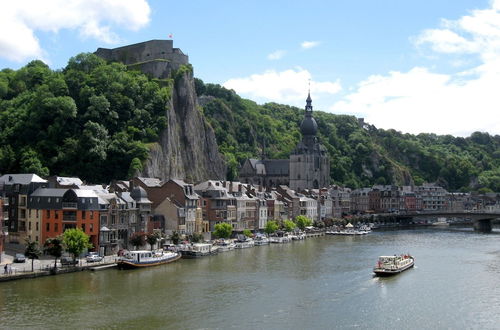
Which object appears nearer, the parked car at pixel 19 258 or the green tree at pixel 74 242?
the green tree at pixel 74 242

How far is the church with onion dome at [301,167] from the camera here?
17162 centimetres

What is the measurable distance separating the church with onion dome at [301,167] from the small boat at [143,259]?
97496 millimetres

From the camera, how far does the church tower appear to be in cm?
17138

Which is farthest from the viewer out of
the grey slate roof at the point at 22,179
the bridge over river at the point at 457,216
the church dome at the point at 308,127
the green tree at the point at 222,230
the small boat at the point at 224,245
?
the church dome at the point at 308,127

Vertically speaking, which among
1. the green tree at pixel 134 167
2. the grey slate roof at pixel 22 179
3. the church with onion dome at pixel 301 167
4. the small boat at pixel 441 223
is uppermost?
the church with onion dome at pixel 301 167

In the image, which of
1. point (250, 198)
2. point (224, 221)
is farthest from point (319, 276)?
point (250, 198)

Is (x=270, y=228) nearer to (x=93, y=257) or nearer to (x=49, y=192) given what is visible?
(x=49, y=192)

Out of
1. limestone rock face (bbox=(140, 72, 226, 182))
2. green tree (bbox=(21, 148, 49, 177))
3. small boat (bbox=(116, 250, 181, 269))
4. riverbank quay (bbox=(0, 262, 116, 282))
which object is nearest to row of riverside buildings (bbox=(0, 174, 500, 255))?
small boat (bbox=(116, 250, 181, 269))

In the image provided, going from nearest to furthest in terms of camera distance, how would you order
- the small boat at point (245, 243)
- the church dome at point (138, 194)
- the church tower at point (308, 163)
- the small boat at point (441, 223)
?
1. the church dome at point (138, 194)
2. the small boat at point (245, 243)
3. the small boat at point (441, 223)
4. the church tower at point (308, 163)

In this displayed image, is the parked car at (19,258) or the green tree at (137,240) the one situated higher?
the green tree at (137,240)

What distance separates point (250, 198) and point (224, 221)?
41.4 feet

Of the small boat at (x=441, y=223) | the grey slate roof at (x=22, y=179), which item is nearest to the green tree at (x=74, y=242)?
the grey slate roof at (x=22, y=179)

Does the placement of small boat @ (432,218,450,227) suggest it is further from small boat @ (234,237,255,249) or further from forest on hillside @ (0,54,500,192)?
small boat @ (234,237,255,249)

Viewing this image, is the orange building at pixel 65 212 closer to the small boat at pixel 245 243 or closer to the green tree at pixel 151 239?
the green tree at pixel 151 239
